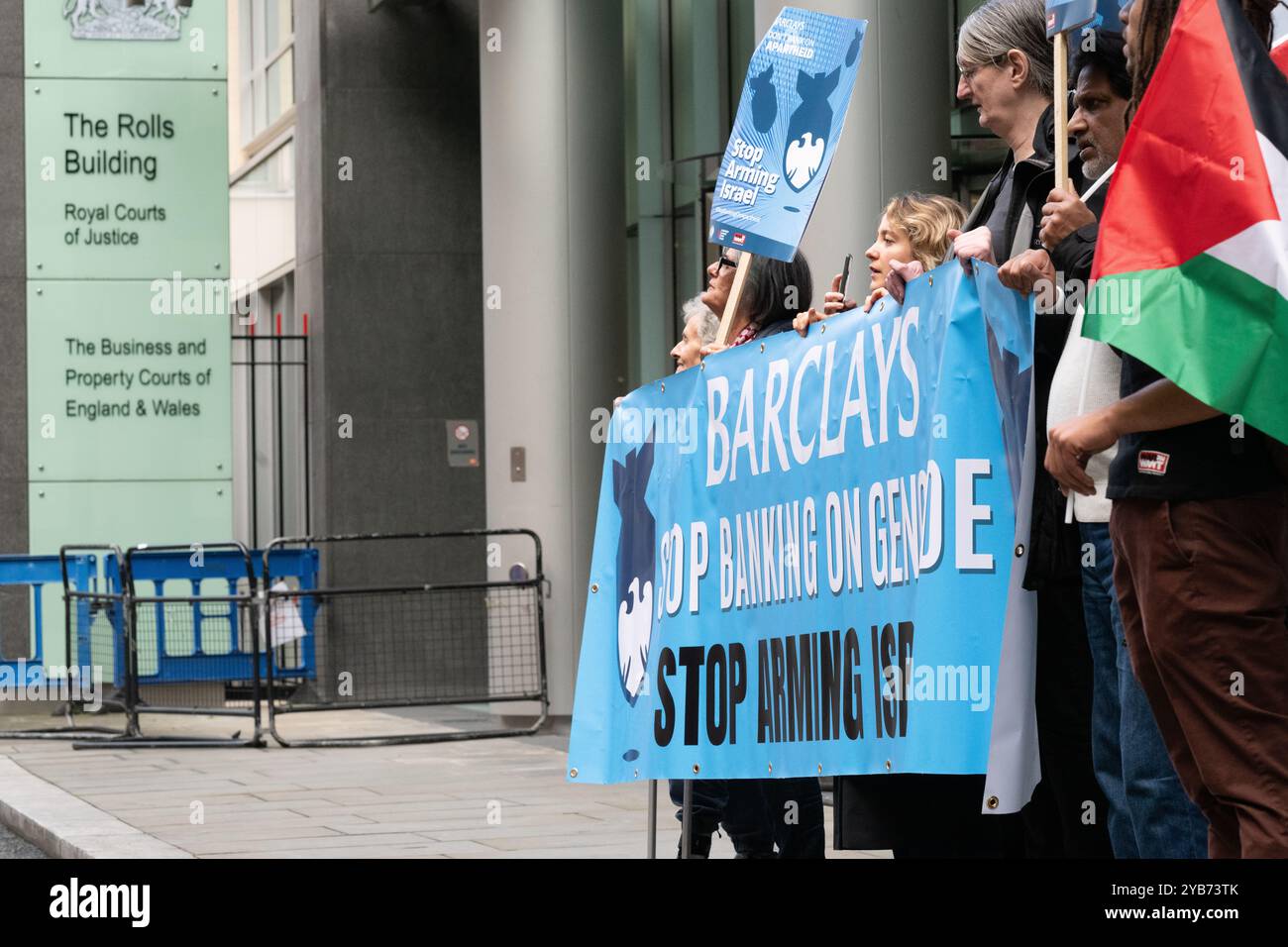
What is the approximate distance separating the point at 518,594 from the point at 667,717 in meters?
6.82

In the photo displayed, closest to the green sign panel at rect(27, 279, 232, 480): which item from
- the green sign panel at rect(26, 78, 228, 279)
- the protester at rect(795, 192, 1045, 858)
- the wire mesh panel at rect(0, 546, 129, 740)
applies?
the green sign panel at rect(26, 78, 228, 279)

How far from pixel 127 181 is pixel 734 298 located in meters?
9.25

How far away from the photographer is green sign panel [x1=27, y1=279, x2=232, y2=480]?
13891 mm

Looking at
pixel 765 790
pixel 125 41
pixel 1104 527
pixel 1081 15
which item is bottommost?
pixel 765 790

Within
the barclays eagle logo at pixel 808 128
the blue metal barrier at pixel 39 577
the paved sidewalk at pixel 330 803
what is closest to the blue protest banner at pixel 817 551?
the barclays eagle logo at pixel 808 128

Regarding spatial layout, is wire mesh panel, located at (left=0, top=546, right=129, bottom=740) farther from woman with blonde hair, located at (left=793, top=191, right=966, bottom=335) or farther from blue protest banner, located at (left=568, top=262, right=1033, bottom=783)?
woman with blonde hair, located at (left=793, top=191, right=966, bottom=335)

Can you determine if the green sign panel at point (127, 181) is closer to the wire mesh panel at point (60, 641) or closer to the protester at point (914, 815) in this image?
the wire mesh panel at point (60, 641)

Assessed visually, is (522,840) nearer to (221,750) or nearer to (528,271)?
(221,750)

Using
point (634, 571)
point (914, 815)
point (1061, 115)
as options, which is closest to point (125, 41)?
point (634, 571)

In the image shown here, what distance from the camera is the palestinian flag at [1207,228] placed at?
3.37 meters

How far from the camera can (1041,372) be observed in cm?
443

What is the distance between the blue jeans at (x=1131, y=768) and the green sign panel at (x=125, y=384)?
10476 millimetres

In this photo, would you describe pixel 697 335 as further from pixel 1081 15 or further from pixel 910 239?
pixel 1081 15

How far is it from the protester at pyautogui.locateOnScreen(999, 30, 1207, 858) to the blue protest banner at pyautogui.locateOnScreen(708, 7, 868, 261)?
121 cm
